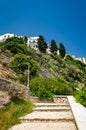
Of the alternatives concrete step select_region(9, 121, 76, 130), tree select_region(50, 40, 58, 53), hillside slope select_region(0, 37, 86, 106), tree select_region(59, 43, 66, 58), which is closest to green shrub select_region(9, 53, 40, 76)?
hillside slope select_region(0, 37, 86, 106)

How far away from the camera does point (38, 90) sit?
1888 centimetres

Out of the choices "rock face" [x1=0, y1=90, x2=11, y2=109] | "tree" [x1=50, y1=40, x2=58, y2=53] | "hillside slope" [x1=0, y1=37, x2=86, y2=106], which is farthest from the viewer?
"tree" [x1=50, y1=40, x2=58, y2=53]

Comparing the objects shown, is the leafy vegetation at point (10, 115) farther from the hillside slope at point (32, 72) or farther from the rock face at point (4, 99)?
the hillside slope at point (32, 72)

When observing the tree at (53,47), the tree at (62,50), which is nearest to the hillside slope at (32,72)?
the tree at (53,47)

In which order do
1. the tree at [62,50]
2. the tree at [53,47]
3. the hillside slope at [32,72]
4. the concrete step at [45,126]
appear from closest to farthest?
1. the concrete step at [45,126]
2. the hillside slope at [32,72]
3. the tree at [53,47]
4. the tree at [62,50]

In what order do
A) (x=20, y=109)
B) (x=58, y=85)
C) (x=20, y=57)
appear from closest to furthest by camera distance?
(x=20, y=109), (x=58, y=85), (x=20, y=57)

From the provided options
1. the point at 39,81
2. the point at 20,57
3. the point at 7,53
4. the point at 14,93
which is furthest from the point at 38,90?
the point at 7,53

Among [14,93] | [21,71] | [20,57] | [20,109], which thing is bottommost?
[20,109]

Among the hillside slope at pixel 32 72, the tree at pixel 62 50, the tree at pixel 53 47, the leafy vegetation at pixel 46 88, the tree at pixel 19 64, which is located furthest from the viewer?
the tree at pixel 62 50

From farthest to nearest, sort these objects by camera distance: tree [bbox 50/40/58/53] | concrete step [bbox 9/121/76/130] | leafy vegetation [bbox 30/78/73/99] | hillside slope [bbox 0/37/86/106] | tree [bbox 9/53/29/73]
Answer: tree [bbox 50/40/58/53] < tree [bbox 9/53/29/73] < hillside slope [bbox 0/37/86/106] < leafy vegetation [bbox 30/78/73/99] < concrete step [bbox 9/121/76/130]

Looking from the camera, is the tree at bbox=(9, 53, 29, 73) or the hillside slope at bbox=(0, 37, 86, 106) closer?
the hillside slope at bbox=(0, 37, 86, 106)

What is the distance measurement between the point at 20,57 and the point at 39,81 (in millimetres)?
13717

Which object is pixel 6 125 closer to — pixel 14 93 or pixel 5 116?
pixel 5 116

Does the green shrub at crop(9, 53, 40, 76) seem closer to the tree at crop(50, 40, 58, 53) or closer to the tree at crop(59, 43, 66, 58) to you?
the tree at crop(50, 40, 58, 53)
